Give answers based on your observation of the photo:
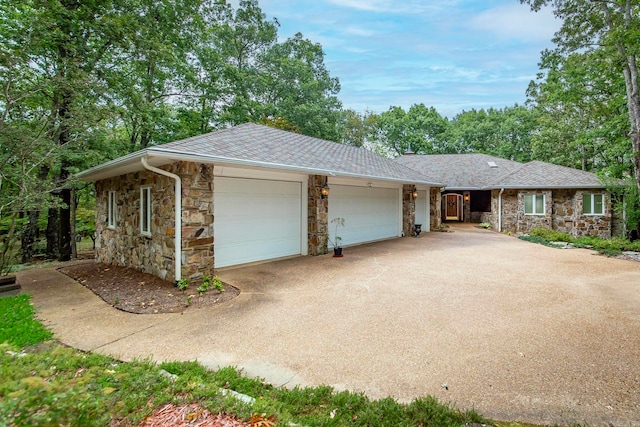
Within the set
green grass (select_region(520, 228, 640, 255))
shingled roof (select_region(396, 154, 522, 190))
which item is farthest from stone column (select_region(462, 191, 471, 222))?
green grass (select_region(520, 228, 640, 255))

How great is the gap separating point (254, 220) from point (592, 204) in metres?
15.4

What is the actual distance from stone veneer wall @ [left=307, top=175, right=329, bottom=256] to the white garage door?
36.6 inches

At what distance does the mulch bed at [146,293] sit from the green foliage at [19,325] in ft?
3.22

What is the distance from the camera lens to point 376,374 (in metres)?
2.97

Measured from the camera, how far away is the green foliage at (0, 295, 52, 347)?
3.67 m

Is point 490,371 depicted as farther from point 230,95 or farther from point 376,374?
point 230,95

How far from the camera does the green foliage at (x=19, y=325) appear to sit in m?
3.67

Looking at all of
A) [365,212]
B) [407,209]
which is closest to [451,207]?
[407,209]

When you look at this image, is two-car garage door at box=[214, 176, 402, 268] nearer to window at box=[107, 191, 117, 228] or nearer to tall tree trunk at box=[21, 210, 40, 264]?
window at box=[107, 191, 117, 228]

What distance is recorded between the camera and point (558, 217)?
1441 cm

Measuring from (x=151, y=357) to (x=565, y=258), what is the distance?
35.6ft

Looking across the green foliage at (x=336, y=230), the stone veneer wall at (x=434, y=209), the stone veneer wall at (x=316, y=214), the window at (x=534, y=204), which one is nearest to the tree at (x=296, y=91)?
the stone veneer wall at (x=434, y=209)

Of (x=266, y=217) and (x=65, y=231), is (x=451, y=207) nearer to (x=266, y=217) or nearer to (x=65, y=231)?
(x=266, y=217)

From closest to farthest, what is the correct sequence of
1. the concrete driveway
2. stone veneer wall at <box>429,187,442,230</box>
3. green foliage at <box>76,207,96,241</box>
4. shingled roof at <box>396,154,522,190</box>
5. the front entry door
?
1. the concrete driveway
2. green foliage at <box>76,207,96,241</box>
3. stone veneer wall at <box>429,187,442,230</box>
4. shingled roof at <box>396,154,522,190</box>
5. the front entry door
